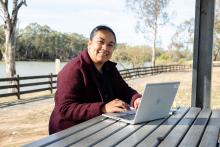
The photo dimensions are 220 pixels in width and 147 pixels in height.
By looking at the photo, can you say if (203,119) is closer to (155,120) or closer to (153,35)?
(155,120)

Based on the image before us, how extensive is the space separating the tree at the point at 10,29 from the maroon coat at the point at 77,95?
32.8 feet

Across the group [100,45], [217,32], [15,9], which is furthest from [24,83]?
[100,45]

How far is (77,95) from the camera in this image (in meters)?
2.12

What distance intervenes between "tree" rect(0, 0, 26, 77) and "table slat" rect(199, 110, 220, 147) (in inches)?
408

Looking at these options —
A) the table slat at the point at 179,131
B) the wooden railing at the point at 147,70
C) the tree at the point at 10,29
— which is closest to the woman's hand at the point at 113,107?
the table slat at the point at 179,131

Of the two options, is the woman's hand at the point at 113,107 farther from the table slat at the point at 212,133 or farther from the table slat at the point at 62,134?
the table slat at the point at 212,133

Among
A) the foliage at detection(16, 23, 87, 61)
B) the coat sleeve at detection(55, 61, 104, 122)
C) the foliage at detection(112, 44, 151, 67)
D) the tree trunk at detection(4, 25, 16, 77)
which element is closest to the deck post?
the coat sleeve at detection(55, 61, 104, 122)

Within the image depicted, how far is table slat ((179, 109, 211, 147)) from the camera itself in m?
1.53

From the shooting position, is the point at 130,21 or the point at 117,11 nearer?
the point at 117,11

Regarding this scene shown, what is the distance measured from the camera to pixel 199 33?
3486mm

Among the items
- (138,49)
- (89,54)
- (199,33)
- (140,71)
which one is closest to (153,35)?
(138,49)

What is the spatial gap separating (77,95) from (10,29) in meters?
10.2

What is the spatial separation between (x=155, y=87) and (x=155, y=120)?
0.29 m

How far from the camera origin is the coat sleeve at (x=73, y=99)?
2.01 meters
